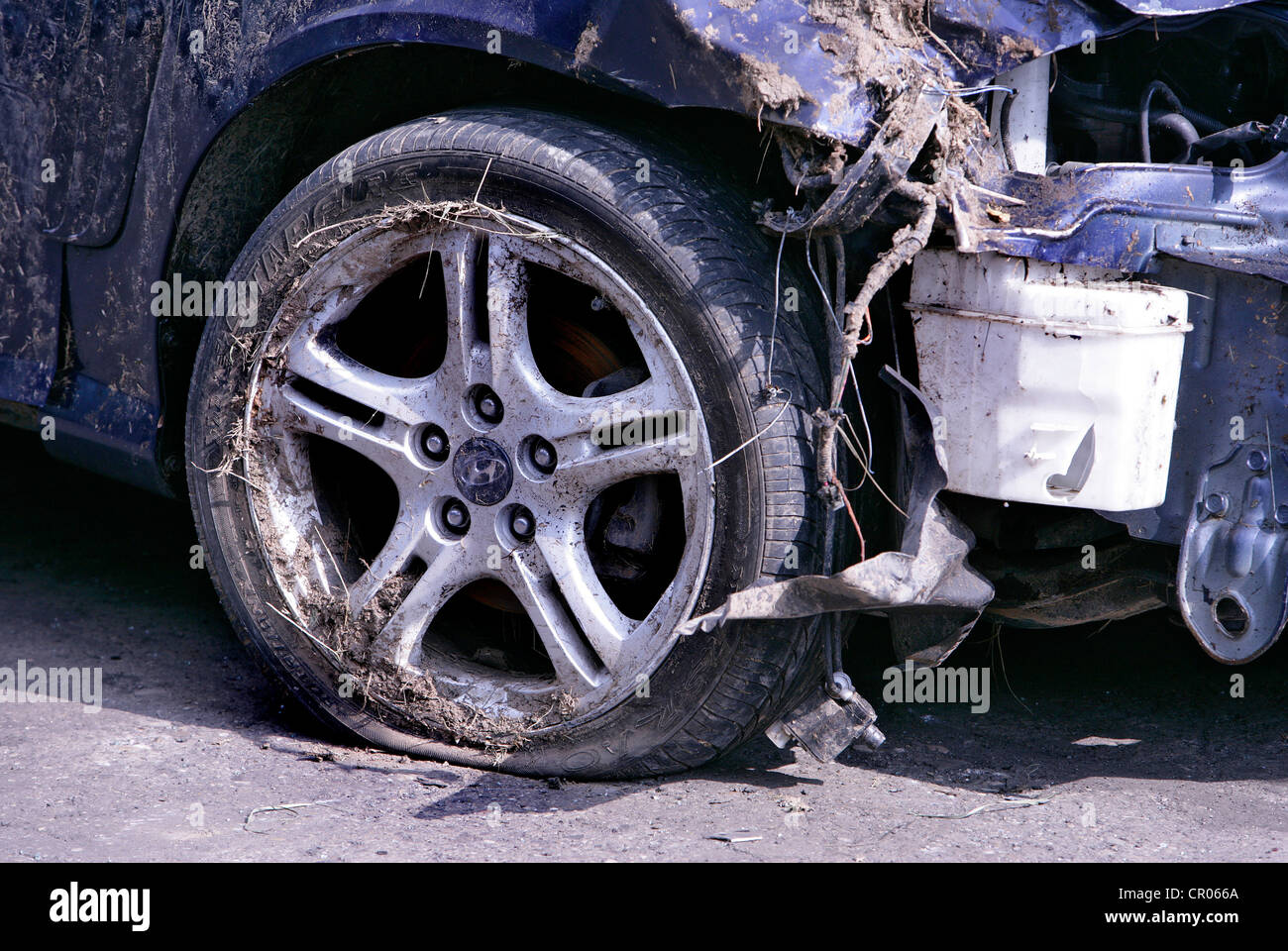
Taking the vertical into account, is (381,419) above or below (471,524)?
above

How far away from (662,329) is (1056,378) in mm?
704

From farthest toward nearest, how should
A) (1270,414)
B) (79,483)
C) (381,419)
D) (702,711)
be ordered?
(79,483) < (381,419) < (702,711) < (1270,414)

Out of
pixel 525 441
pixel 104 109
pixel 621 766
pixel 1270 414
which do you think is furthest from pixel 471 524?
pixel 1270 414

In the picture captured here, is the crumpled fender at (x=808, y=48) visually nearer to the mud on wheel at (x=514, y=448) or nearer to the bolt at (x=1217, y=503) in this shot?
the mud on wheel at (x=514, y=448)

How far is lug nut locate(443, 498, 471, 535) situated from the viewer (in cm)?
276

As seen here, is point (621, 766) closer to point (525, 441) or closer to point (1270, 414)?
point (525, 441)

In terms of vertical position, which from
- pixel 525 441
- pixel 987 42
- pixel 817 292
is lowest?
pixel 525 441

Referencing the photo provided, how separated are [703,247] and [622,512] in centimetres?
60

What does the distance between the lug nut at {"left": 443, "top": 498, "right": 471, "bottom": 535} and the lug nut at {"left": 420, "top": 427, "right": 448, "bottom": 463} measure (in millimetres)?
97

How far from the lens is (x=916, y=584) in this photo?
2314 millimetres

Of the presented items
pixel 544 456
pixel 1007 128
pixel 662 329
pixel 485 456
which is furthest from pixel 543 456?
pixel 1007 128

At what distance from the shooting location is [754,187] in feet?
8.43

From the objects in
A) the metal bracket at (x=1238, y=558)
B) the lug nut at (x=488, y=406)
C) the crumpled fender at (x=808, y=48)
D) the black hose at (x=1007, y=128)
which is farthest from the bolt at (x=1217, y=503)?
the lug nut at (x=488, y=406)

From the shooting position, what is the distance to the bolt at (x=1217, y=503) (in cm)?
238
